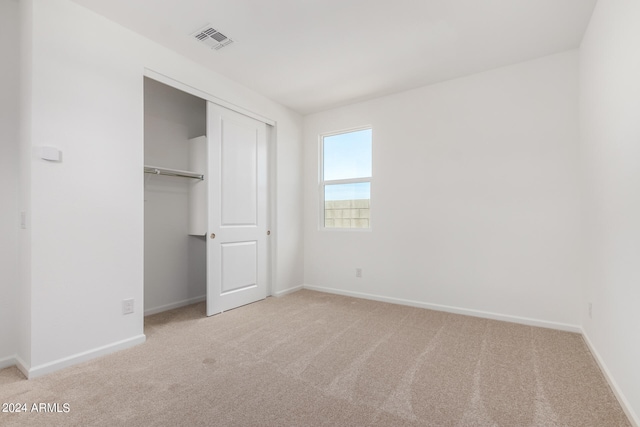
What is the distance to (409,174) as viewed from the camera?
3676 mm

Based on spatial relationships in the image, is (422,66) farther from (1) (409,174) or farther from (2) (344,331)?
(2) (344,331)

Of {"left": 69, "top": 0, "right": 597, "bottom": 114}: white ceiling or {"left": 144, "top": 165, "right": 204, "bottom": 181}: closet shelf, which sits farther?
{"left": 144, "top": 165, "right": 204, "bottom": 181}: closet shelf

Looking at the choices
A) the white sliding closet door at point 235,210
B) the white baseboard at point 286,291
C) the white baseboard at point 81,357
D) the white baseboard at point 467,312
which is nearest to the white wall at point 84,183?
the white baseboard at point 81,357

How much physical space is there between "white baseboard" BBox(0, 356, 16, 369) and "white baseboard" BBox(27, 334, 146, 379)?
32cm

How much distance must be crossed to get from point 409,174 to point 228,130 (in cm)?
224

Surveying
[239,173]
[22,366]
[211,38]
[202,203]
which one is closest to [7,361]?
[22,366]

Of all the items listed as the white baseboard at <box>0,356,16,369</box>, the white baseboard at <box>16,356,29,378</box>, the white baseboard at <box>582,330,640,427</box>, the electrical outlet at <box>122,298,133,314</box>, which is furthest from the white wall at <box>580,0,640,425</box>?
the white baseboard at <box>0,356,16,369</box>

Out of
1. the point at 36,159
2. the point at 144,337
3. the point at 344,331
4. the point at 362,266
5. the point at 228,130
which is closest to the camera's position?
the point at 36,159

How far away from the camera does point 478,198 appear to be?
3.24 metres

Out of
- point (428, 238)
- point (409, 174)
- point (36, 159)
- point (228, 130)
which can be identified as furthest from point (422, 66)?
point (36, 159)

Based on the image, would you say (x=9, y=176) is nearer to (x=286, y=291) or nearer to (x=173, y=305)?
(x=173, y=305)

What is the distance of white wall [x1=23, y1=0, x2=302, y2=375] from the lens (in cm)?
203

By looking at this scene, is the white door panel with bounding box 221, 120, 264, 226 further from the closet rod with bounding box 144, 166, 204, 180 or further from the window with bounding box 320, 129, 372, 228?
the window with bounding box 320, 129, 372, 228

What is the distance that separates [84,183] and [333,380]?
7.55ft
